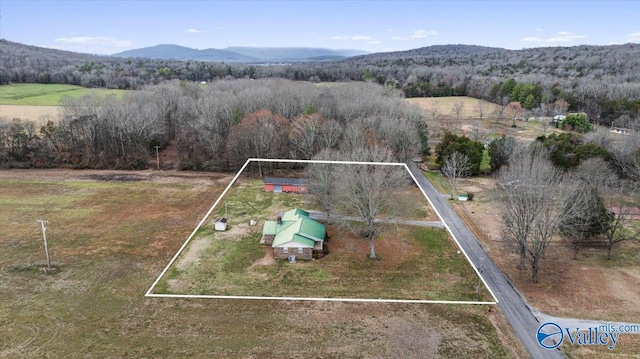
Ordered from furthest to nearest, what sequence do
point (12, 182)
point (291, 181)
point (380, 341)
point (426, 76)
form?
point (426, 76)
point (12, 182)
point (291, 181)
point (380, 341)

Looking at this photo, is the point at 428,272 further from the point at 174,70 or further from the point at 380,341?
the point at 174,70

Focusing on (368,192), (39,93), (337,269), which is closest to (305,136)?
(368,192)

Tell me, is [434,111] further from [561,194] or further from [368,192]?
[368,192]

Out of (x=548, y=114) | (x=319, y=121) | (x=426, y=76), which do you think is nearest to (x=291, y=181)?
(x=319, y=121)

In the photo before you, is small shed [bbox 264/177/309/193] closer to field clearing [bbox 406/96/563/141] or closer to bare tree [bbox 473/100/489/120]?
field clearing [bbox 406/96/563/141]

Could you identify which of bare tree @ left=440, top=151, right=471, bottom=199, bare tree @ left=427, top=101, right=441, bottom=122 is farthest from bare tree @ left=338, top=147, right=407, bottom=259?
bare tree @ left=427, top=101, right=441, bottom=122

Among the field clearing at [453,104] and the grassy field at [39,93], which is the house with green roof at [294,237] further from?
the grassy field at [39,93]

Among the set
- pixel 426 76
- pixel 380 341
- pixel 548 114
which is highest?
pixel 426 76
